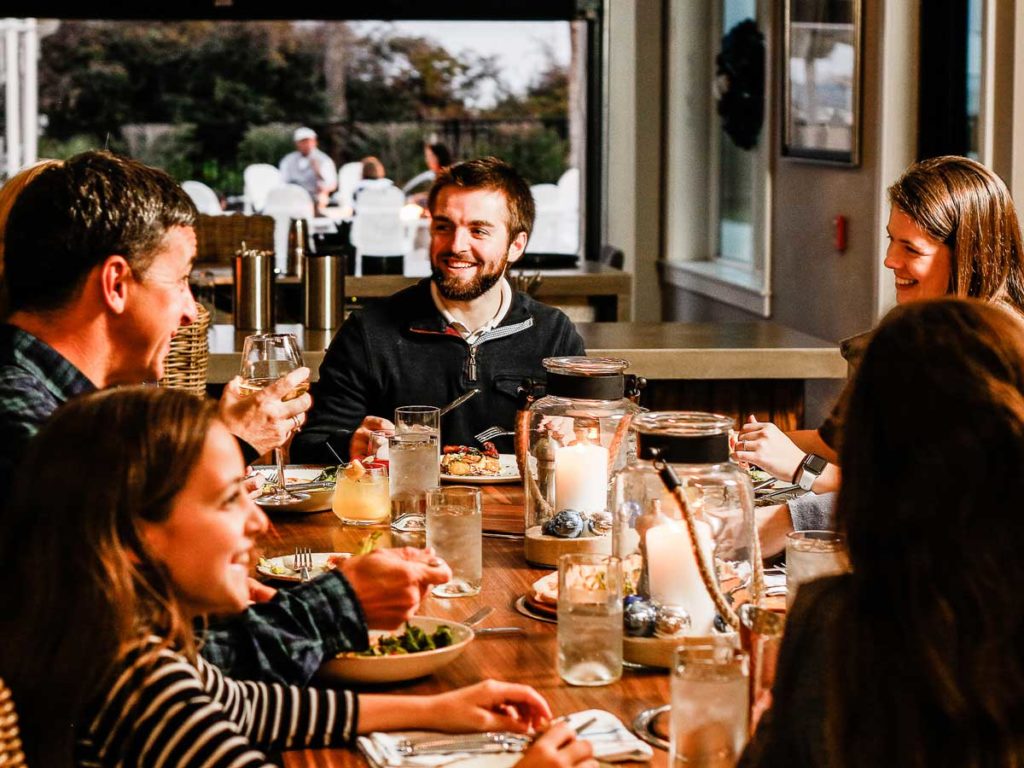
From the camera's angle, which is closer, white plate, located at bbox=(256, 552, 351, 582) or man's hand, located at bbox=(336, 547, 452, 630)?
man's hand, located at bbox=(336, 547, 452, 630)

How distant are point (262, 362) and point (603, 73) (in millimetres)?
6041

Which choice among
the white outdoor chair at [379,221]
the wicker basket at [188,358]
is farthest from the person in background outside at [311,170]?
the wicker basket at [188,358]

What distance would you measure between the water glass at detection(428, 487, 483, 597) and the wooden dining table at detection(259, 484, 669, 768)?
23 mm

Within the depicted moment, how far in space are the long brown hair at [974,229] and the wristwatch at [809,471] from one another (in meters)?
0.57

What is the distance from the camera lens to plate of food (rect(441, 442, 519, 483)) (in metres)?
2.83

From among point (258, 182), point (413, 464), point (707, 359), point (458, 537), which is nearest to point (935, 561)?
point (458, 537)

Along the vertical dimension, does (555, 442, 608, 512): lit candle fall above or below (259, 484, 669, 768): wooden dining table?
above

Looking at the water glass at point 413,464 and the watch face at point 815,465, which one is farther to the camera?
the watch face at point 815,465

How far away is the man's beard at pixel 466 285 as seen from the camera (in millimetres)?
3416

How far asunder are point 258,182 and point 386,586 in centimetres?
786

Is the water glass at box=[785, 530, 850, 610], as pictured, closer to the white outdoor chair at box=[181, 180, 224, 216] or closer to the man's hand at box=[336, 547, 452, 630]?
the man's hand at box=[336, 547, 452, 630]

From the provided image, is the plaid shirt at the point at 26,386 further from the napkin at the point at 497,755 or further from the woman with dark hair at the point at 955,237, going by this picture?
the woman with dark hair at the point at 955,237

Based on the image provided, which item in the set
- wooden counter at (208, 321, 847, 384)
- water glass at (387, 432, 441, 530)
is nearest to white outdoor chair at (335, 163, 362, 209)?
wooden counter at (208, 321, 847, 384)

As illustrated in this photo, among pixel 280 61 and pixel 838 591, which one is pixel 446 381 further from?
pixel 280 61
